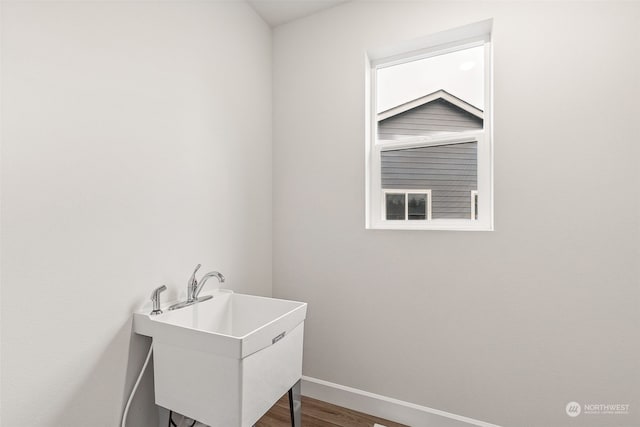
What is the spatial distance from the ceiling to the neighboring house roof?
746 mm

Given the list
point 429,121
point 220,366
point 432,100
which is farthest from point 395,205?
point 220,366

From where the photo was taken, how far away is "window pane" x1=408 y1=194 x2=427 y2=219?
1798 millimetres

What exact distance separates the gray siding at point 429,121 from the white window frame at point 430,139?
53mm

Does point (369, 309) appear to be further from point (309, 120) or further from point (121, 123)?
point (121, 123)

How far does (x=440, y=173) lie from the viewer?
69.4 inches

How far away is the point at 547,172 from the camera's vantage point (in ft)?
4.64

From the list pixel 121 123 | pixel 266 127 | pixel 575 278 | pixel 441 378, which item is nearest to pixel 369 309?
pixel 441 378

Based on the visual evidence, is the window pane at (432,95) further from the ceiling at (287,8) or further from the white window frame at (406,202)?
the ceiling at (287,8)

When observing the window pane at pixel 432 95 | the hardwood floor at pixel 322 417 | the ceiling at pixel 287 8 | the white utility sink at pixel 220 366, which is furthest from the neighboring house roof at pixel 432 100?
the hardwood floor at pixel 322 417

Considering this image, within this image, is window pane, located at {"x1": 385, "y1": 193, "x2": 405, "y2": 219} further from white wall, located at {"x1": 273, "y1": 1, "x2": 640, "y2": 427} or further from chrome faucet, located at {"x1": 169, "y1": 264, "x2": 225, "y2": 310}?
chrome faucet, located at {"x1": 169, "y1": 264, "x2": 225, "y2": 310}

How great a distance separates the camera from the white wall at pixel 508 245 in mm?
1320

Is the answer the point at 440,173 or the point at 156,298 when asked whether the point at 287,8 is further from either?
the point at 156,298

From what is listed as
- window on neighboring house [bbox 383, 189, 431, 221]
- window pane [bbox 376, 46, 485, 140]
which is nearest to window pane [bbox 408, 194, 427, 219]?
window on neighboring house [bbox 383, 189, 431, 221]

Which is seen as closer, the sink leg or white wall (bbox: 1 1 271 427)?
white wall (bbox: 1 1 271 427)
